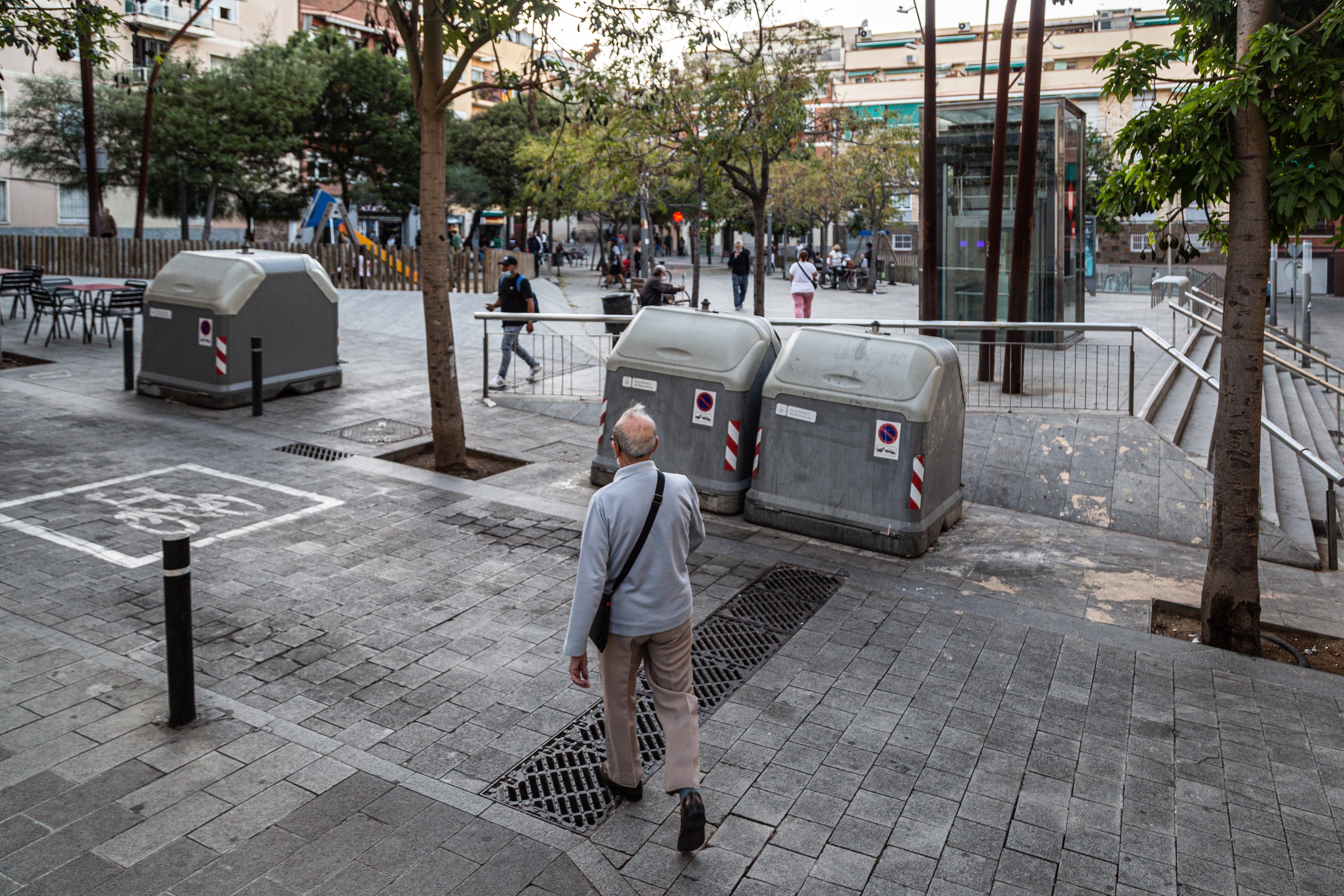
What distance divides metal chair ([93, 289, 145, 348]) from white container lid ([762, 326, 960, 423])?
30.9ft

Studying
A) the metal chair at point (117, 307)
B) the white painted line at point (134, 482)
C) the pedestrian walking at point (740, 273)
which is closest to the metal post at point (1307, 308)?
the pedestrian walking at point (740, 273)

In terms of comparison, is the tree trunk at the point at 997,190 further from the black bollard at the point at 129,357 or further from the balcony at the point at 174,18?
the balcony at the point at 174,18

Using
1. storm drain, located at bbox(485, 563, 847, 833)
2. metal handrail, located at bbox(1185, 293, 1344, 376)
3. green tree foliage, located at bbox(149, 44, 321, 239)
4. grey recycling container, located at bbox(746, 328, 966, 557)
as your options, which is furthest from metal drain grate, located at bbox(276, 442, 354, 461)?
green tree foliage, located at bbox(149, 44, 321, 239)

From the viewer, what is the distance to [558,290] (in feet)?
88.0

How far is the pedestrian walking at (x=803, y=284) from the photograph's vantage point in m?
20.4

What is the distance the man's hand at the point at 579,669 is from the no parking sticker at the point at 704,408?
4834mm

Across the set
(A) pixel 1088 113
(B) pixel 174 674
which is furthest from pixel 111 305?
(A) pixel 1088 113

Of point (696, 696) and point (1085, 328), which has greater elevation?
point (1085, 328)

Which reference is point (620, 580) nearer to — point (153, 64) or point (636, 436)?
point (636, 436)

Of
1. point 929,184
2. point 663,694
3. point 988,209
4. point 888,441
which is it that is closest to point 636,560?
point 663,694

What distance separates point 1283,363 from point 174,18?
4832cm

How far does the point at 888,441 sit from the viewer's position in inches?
322

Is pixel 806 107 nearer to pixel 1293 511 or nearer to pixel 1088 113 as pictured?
pixel 1293 511

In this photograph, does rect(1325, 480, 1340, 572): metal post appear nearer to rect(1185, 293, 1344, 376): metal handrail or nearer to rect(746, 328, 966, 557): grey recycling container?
rect(746, 328, 966, 557): grey recycling container
